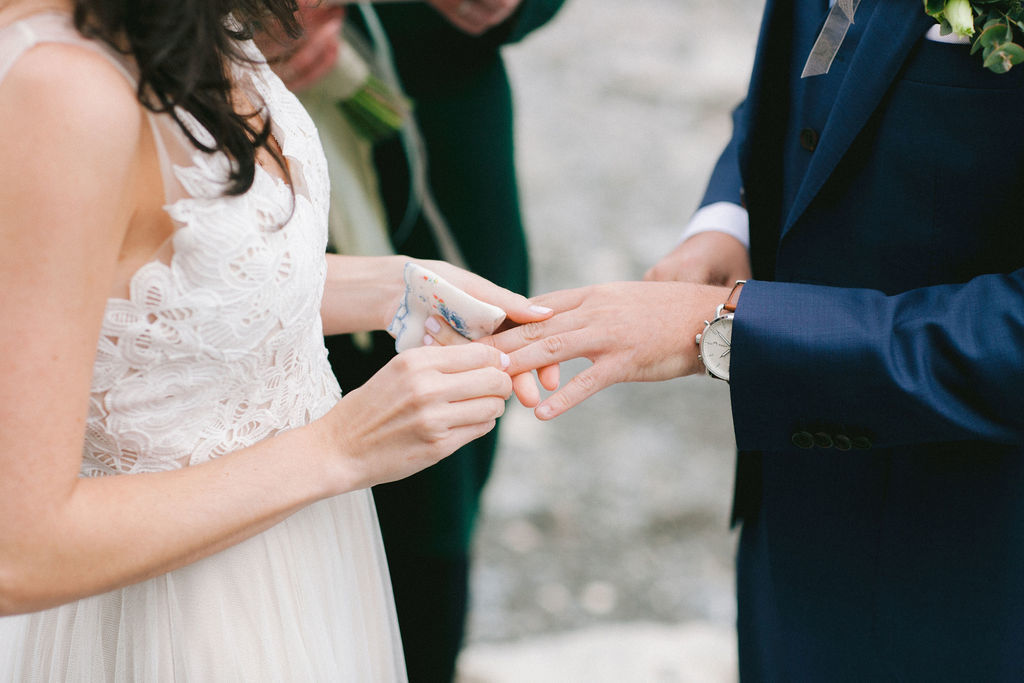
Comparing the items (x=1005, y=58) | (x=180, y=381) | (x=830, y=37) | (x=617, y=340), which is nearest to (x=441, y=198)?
(x=617, y=340)

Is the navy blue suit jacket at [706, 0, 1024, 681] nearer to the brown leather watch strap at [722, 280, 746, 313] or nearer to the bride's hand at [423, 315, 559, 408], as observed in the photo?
the brown leather watch strap at [722, 280, 746, 313]

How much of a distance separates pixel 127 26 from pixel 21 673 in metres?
0.84

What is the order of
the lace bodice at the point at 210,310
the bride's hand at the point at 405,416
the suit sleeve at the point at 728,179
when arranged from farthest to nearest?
the suit sleeve at the point at 728,179
the bride's hand at the point at 405,416
the lace bodice at the point at 210,310

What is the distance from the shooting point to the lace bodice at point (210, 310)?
2.91 ft

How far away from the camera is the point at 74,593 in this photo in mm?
896

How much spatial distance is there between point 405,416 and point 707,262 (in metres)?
0.79

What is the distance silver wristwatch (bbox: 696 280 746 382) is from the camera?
1.23 meters

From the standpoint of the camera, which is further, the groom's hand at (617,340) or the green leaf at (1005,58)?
the groom's hand at (617,340)

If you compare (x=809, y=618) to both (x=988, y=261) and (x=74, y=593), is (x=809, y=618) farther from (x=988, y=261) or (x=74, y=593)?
(x=74, y=593)

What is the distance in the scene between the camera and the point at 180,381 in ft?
3.18

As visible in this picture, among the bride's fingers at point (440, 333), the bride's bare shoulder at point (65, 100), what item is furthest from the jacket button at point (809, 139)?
the bride's bare shoulder at point (65, 100)

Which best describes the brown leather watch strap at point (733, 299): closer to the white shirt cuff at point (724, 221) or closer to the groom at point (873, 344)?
the groom at point (873, 344)

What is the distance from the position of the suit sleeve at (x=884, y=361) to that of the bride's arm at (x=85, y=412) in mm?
411

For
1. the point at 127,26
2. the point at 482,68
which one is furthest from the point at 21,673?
the point at 482,68
